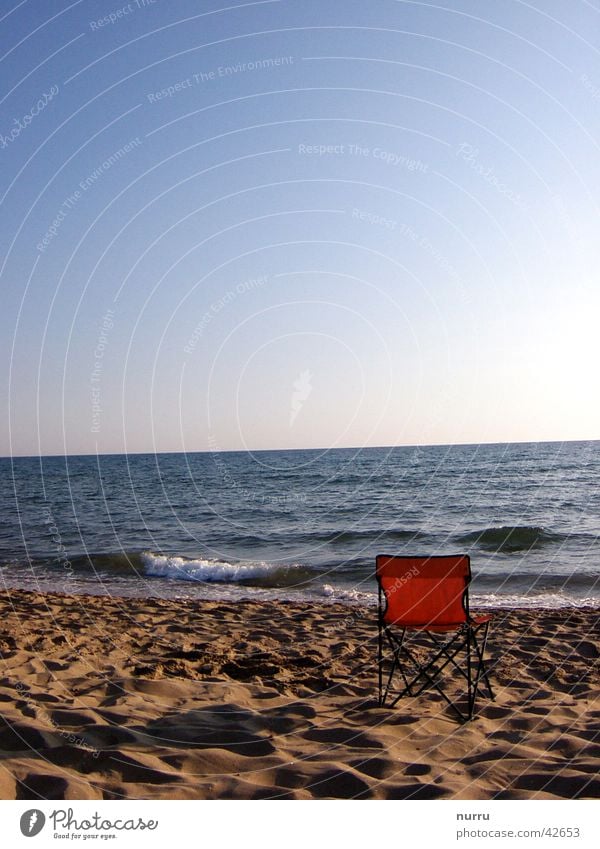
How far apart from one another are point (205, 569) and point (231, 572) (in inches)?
25.0

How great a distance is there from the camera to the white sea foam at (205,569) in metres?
12.7

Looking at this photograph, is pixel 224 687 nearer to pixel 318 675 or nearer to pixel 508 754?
pixel 318 675

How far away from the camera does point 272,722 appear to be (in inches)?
159

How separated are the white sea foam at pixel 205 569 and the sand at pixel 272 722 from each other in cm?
575

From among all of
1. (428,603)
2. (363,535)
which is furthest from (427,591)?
(363,535)

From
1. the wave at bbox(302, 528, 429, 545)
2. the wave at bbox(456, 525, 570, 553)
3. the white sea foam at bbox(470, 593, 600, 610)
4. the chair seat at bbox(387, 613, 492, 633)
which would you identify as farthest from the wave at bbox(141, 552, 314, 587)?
the chair seat at bbox(387, 613, 492, 633)

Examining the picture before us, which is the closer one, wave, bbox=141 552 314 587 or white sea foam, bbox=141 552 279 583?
wave, bbox=141 552 314 587

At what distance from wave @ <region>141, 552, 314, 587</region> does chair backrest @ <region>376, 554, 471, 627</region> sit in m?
7.49

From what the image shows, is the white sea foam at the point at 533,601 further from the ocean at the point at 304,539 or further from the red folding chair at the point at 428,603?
the red folding chair at the point at 428,603

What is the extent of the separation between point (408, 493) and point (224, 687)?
27.1 meters

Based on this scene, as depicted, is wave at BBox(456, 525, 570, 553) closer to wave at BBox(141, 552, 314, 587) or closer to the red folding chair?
wave at BBox(141, 552, 314, 587)

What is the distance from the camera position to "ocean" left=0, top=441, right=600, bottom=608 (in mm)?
11336
